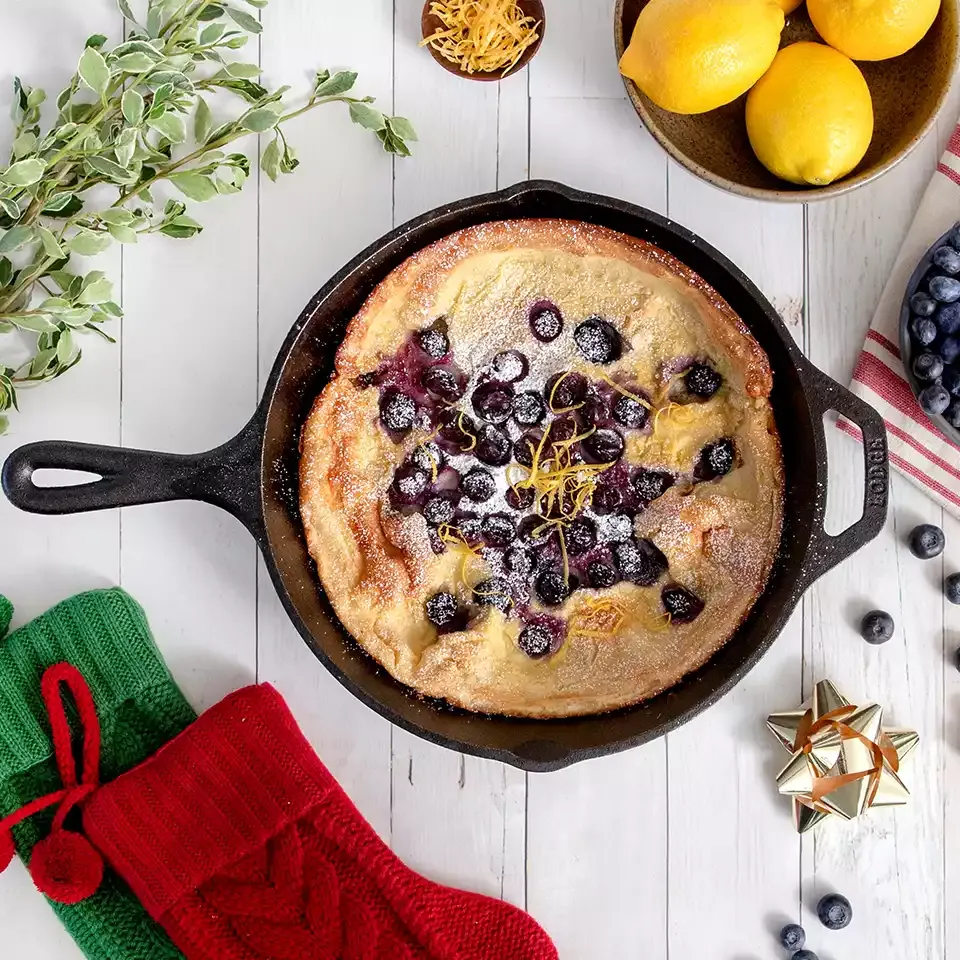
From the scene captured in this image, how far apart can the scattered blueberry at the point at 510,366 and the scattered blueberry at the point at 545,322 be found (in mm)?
52

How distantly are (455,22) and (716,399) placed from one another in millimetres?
842

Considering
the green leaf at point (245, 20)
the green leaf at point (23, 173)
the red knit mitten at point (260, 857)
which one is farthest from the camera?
the red knit mitten at point (260, 857)

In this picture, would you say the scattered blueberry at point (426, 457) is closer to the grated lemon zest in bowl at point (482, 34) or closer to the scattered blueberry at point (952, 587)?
the grated lemon zest in bowl at point (482, 34)

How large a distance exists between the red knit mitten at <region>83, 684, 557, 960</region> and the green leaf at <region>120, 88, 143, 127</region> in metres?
1.04

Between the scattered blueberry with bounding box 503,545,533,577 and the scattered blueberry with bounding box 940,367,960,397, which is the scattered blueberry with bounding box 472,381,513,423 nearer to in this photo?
Result: the scattered blueberry with bounding box 503,545,533,577

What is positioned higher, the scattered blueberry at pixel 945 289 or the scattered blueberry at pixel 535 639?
the scattered blueberry at pixel 945 289

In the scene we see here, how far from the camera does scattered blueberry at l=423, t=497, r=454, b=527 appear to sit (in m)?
1.87

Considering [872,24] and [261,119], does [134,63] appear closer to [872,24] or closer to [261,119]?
[261,119]

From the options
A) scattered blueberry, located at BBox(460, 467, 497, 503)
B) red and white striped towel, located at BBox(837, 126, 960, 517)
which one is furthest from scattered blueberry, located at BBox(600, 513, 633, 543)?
red and white striped towel, located at BBox(837, 126, 960, 517)

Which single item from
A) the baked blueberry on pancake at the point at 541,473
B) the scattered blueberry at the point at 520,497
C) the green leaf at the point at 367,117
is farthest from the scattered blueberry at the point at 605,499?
the green leaf at the point at 367,117

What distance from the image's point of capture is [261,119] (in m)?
1.76

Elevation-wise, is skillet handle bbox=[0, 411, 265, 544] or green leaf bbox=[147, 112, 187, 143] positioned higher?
green leaf bbox=[147, 112, 187, 143]

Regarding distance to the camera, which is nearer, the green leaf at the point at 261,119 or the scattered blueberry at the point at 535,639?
the green leaf at the point at 261,119

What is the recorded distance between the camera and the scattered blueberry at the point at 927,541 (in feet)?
6.40
